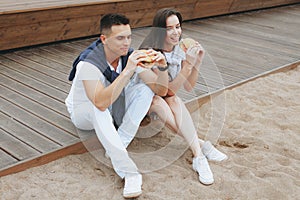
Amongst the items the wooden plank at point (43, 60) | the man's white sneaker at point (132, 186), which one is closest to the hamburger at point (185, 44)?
the man's white sneaker at point (132, 186)

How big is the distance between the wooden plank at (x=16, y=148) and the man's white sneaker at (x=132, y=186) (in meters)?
0.49

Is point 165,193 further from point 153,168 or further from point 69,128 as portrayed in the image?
point 69,128

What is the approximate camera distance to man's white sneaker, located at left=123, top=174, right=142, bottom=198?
209 centimetres

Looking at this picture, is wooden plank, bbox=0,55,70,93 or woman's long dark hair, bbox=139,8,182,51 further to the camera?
wooden plank, bbox=0,55,70,93

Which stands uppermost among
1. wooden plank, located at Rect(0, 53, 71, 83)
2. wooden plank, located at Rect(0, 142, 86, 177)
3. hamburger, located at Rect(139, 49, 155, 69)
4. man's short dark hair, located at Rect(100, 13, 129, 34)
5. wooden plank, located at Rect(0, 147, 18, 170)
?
man's short dark hair, located at Rect(100, 13, 129, 34)

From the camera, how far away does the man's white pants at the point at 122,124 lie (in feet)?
7.13

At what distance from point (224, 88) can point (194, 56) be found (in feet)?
3.51

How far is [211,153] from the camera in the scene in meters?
2.50

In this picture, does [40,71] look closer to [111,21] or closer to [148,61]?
[111,21]

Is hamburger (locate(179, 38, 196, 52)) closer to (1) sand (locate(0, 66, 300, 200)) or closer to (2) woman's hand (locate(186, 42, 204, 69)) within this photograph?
(2) woman's hand (locate(186, 42, 204, 69))

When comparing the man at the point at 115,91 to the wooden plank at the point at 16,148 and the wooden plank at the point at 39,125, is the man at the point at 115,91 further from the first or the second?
the wooden plank at the point at 16,148

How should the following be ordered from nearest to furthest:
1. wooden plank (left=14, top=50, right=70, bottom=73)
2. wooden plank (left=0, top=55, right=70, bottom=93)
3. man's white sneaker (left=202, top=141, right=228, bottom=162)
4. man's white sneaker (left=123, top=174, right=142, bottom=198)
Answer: man's white sneaker (left=123, top=174, right=142, bottom=198)
man's white sneaker (left=202, top=141, right=228, bottom=162)
wooden plank (left=0, top=55, right=70, bottom=93)
wooden plank (left=14, top=50, right=70, bottom=73)

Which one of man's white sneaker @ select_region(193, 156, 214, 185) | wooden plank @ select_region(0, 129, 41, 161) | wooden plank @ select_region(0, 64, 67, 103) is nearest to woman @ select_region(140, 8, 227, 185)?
man's white sneaker @ select_region(193, 156, 214, 185)

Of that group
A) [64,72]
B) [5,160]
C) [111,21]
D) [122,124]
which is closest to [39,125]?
[5,160]
